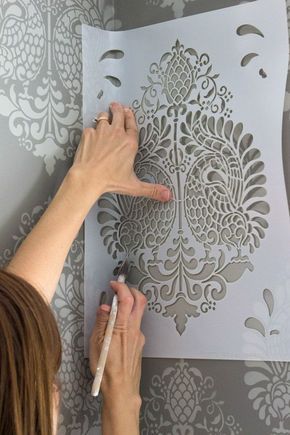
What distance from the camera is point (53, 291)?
1.02 metres

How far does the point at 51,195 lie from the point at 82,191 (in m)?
0.07

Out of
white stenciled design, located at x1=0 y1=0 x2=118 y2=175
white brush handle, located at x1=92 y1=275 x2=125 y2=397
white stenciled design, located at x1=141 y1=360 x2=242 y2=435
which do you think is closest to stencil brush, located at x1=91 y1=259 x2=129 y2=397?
white brush handle, located at x1=92 y1=275 x2=125 y2=397

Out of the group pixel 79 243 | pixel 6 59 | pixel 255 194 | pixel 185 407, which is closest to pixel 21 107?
pixel 6 59

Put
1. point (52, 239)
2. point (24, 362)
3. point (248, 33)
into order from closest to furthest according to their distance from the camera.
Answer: point (24, 362), point (52, 239), point (248, 33)

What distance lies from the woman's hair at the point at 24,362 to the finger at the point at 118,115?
486 millimetres

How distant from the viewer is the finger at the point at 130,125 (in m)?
1.19

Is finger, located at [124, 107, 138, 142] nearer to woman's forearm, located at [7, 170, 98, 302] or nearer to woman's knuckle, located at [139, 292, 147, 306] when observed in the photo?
woman's forearm, located at [7, 170, 98, 302]

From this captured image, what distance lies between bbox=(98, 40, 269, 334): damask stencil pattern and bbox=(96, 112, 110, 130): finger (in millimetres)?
66

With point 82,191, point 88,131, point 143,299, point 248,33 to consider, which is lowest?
point 143,299

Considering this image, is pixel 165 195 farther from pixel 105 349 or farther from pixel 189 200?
pixel 105 349

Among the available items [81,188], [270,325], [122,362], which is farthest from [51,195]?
[270,325]

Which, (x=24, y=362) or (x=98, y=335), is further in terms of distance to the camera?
(x=98, y=335)

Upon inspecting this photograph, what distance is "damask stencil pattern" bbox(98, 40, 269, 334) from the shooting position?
111cm

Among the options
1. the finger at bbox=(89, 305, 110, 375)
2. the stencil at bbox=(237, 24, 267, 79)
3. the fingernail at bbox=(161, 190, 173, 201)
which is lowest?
the finger at bbox=(89, 305, 110, 375)
